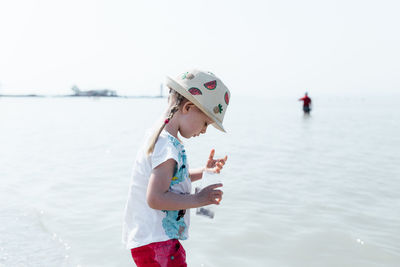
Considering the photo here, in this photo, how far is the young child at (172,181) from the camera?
1936 mm

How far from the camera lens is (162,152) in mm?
1905

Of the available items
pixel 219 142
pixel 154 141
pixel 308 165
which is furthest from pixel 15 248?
pixel 219 142

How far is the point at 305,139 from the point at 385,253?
986cm

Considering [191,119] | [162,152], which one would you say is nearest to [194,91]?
[191,119]

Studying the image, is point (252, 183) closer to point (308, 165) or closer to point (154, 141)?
point (308, 165)

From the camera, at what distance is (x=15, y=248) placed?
13.5 ft

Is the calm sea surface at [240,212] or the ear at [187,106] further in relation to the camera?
the calm sea surface at [240,212]

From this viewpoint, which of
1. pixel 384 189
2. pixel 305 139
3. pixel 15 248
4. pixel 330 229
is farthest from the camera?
pixel 305 139

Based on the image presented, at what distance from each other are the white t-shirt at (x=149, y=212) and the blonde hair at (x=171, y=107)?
3cm

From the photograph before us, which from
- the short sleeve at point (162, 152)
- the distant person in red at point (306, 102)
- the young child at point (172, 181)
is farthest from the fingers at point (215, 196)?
the distant person in red at point (306, 102)

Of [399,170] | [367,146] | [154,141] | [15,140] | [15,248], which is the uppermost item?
[154,141]

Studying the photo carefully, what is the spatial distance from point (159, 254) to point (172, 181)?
364 mm

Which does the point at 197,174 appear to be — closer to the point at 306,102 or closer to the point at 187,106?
the point at 187,106

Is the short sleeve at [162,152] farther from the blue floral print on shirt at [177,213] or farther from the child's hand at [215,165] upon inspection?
the child's hand at [215,165]
